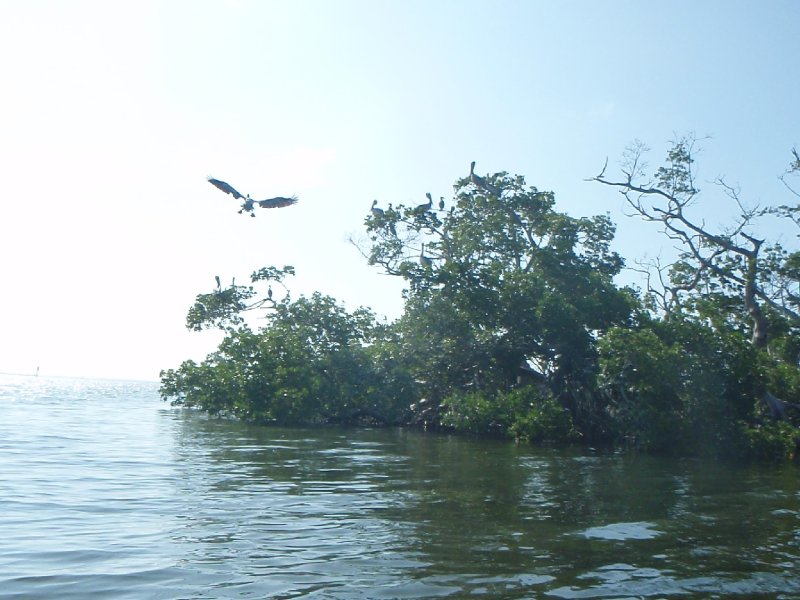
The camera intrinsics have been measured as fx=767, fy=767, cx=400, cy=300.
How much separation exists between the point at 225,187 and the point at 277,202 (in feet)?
4.31

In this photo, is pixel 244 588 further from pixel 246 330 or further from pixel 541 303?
pixel 246 330

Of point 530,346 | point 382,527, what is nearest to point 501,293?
point 530,346

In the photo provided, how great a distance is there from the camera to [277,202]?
19078mm

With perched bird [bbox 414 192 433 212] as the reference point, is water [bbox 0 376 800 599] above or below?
below

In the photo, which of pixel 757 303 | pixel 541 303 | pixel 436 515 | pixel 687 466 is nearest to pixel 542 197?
pixel 541 303

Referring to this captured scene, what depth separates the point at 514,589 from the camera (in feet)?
22.1

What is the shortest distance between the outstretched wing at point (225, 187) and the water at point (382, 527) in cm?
623

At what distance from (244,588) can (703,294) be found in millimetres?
25257

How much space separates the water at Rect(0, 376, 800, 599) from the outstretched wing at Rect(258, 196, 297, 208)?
20.2 ft

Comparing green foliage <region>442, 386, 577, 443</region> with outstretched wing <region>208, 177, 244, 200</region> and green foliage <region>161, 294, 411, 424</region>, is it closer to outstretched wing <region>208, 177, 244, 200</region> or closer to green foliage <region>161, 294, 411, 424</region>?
green foliage <region>161, 294, 411, 424</region>

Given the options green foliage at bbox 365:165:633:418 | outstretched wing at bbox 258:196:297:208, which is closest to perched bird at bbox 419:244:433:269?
green foliage at bbox 365:165:633:418

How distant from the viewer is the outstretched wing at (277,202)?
62.0ft

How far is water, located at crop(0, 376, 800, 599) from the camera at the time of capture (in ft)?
22.7

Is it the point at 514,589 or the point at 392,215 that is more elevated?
the point at 392,215
